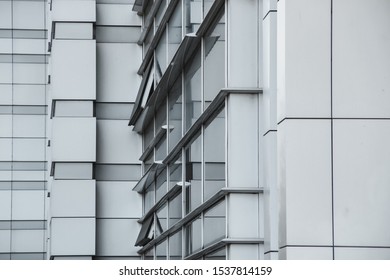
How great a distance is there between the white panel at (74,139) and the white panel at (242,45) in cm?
1232

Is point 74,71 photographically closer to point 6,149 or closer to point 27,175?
point 6,149

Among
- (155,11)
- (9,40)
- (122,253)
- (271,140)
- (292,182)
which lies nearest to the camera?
(292,182)

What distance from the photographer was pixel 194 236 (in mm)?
16781

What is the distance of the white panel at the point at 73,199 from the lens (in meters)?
25.4

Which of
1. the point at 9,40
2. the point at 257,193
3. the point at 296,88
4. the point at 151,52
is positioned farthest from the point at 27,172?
the point at 296,88

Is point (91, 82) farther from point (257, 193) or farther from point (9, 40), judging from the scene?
point (257, 193)

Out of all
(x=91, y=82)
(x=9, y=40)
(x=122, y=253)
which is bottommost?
(x=122, y=253)

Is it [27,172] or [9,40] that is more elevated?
[9,40]

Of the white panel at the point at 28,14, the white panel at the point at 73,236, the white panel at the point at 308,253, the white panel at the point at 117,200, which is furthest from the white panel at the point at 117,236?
the white panel at the point at 308,253

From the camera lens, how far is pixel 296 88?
11070 millimetres

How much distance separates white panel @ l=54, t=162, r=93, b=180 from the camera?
25.6m

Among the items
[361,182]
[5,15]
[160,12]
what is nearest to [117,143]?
[160,12]

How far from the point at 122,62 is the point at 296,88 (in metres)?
15.5

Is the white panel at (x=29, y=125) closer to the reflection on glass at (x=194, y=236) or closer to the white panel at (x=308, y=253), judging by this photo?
the reflection on glass at (x=194, y=236)
